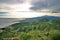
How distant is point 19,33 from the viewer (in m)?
1.48

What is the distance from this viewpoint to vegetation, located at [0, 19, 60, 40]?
146 cm

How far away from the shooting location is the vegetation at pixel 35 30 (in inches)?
57.5

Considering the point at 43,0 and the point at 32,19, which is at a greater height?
the point at 43,0

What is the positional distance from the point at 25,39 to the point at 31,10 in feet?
1.13

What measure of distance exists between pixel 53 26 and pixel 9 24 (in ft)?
1.68

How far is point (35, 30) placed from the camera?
148cm

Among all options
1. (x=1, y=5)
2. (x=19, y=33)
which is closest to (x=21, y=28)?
(x=19, y=33)

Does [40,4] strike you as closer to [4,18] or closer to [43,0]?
[43,0]

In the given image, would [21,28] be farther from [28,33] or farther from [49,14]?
[49,14]

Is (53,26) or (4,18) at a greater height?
(4,18)

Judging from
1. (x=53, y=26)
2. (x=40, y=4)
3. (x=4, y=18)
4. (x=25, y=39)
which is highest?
(x=40, y=4)

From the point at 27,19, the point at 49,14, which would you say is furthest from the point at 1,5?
the point at 49,14

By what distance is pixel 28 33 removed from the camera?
58.0 inches

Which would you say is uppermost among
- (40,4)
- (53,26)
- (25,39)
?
(40,4)
